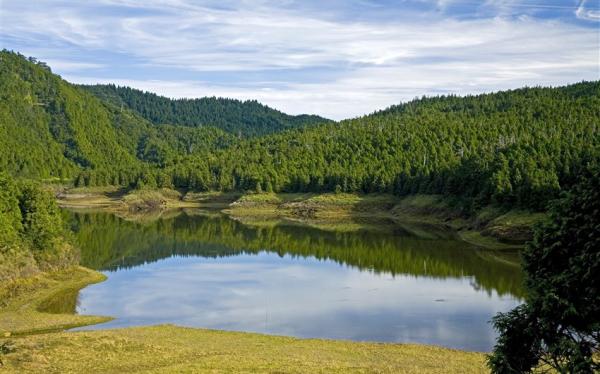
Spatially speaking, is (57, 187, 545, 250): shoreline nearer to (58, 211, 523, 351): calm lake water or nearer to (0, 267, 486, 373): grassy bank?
(58, 211, 523, 351): calm lake water

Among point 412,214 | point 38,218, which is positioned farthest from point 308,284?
point 412,214

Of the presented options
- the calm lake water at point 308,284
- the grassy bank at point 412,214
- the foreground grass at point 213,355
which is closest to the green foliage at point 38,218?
the calm lake water at point 308,284

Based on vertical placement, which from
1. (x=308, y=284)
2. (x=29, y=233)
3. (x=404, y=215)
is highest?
(x=29, y=233)

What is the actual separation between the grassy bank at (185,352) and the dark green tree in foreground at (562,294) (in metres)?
13.2

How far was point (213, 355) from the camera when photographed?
1580 inches

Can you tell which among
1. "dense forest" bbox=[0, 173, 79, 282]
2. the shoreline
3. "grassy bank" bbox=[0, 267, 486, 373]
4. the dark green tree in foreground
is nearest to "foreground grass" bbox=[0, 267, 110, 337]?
"grassy bank" bbox=[0, 267, 486, 373]

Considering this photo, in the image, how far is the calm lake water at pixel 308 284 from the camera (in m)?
56.9

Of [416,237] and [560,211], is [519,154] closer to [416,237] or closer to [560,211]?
[416,237]

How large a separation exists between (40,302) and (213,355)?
29.1 m

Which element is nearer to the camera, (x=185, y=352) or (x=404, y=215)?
(x=185, y=352)

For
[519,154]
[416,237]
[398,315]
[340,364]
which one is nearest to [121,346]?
[340,364]

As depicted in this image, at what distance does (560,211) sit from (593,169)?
5.80 feet

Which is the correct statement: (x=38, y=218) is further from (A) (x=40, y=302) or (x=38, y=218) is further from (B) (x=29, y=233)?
(A) (x=40, y=302)

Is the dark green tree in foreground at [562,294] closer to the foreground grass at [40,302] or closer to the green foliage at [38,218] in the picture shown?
the foreground grass at [40,302]
